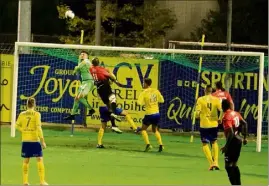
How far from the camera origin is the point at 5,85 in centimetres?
2908

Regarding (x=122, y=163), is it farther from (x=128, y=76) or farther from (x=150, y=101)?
(x=128, y=76)

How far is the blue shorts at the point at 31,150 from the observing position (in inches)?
603

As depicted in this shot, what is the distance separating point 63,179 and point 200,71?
1165cm

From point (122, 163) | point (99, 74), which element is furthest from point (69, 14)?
point (122, 163)

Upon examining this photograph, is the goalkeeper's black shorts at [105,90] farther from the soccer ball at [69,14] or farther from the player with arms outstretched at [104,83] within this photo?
the soccer ball at [69,14]

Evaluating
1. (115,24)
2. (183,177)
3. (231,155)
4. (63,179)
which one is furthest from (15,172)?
(115,24)

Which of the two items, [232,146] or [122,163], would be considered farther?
[122,163]

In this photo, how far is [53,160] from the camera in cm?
1952

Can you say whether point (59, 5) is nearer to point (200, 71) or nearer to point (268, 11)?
point (268, 11)

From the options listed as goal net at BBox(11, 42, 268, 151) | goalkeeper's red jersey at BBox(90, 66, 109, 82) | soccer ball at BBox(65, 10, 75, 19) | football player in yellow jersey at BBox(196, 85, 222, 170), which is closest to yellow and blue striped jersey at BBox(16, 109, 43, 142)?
football player in yellow jersey at BBox(196, 85, 222, 170)

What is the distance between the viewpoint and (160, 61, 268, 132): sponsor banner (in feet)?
89.5

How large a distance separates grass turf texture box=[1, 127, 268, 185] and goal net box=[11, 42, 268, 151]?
5.30 ft

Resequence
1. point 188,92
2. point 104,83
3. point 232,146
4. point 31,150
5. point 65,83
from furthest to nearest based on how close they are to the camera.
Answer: point 65,83
point 188,92
point 104,83
point 232,146
point 31,150

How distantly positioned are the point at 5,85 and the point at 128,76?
176 inches
